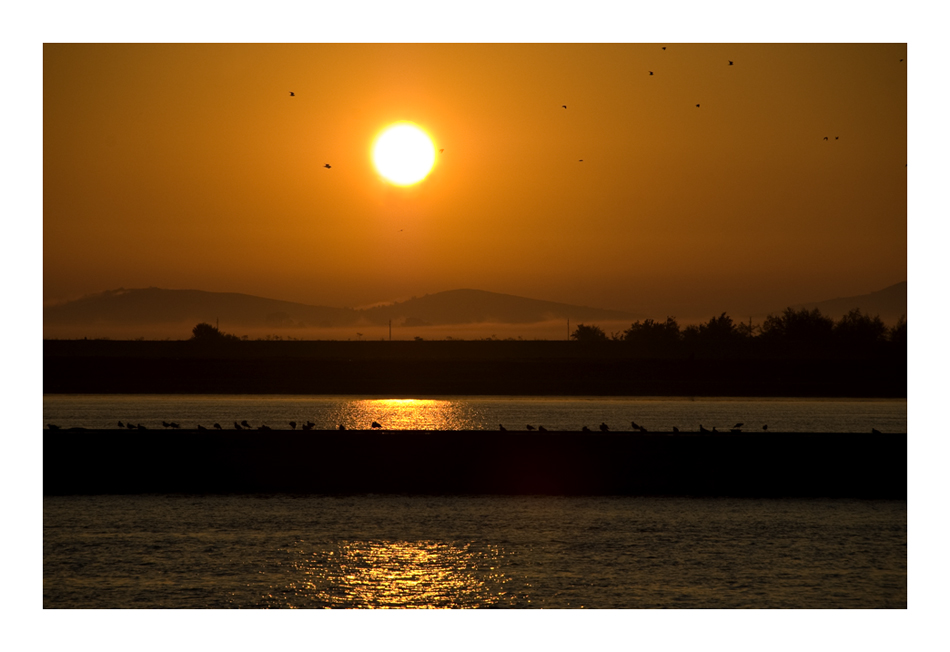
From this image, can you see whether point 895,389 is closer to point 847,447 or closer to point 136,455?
point 847,447

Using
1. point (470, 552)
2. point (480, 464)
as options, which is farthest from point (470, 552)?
point (480, 464)

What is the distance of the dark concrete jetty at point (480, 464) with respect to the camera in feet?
138

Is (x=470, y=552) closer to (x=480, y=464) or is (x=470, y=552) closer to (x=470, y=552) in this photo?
(x=470, y=552)

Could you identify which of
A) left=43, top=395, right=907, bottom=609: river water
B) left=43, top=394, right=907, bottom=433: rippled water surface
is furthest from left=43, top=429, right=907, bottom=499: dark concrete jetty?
left=43, top=394, right=907, bottom=433: rippled water surface

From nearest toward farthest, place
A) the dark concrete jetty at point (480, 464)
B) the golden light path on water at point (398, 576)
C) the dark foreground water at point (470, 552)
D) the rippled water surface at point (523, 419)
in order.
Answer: the golden light path on water at point (398, 576)
the dark foreground water at point (470, 552)
the dark concrete jetty at point (480, 464)
the rippled water surface at point (523, 419)

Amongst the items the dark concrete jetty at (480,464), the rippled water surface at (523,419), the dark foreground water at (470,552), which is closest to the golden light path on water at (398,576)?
the dark foreground water at (470,552)

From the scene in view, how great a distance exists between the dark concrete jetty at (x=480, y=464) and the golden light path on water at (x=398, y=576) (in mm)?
10518

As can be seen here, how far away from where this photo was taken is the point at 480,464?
141 ft

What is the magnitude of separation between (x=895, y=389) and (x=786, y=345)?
28012 mm

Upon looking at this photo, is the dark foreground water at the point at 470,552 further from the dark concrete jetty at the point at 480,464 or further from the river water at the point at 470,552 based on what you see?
the dark concrete jetty at the point at 480,464

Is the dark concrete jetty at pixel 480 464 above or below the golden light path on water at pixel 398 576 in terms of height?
above

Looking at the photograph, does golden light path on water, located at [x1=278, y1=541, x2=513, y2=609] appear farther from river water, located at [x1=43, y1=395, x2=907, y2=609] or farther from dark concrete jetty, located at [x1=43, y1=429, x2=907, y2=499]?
dark concrete jetty, located at [x1=43, y1=429, x2=907, y2=499]

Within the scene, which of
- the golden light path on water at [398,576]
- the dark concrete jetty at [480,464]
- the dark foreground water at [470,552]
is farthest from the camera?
the dark concrete jetty at [480,464]

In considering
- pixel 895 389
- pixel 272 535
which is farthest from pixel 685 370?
pixel 272 535
